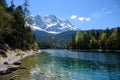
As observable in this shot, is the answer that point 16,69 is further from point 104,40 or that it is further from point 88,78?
point 104,40

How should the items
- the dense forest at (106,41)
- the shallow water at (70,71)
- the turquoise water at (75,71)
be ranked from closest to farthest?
1. the shallow water at (70,71)
2. the turquoise water at (75,71)
3. the dense forest at (106,41)

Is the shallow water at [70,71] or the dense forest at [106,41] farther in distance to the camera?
the dense forest at [106,41]

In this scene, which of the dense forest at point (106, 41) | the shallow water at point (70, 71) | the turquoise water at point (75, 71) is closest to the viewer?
the shallow water at point (70, 71)

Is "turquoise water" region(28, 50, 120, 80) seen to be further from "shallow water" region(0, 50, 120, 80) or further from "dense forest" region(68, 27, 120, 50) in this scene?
"dense forest" region(68, 27, 120, 50)

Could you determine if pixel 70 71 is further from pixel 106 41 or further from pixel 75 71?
pixel 106 41

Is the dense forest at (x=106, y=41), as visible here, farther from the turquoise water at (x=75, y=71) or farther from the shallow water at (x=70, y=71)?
the shallow water at (x=70, y=71)

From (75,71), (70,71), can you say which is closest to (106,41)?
(75,71)

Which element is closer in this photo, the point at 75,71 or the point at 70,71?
the point at 70,71

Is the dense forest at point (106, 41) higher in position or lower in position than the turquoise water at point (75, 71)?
higher

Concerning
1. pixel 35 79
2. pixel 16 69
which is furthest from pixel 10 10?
pixel 35 79

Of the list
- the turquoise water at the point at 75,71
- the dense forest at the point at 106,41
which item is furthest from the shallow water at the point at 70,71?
the dense forest at the point at 106,41

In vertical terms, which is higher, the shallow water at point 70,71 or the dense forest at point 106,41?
the dense forest at point 106,41

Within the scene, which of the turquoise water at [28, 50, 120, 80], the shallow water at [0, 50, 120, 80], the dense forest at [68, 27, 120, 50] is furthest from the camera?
the dense forest at [68, 27, 120, 50]

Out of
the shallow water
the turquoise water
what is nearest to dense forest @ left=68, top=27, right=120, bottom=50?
the turquoise water
